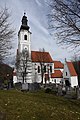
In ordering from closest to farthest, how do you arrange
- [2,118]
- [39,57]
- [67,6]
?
[2,118], [67,6], [39,57]

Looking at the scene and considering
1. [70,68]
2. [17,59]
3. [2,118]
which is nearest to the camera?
[2,118]

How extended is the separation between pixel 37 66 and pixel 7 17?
47.5m

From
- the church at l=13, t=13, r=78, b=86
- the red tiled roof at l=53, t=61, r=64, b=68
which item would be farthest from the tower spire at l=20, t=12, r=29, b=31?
the red tiled roof at l=53, t=61, r=64, b=68

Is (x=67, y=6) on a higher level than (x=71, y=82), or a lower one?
higher

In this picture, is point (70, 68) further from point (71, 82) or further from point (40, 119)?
point (40, 119)

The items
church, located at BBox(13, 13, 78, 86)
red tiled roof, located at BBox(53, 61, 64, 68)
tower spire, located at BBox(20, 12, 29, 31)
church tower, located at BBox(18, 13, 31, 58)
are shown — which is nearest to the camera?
church, located at BBox(13, 13, 78, 86)

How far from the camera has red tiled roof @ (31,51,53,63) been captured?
5625 cm

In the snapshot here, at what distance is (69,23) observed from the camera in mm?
9547

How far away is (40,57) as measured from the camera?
56.3 m

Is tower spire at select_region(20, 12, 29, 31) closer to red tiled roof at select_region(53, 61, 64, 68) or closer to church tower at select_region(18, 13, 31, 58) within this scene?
church tower at select_region(18, 13, 31, 58)

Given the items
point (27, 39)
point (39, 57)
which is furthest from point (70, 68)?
point (27, 39)

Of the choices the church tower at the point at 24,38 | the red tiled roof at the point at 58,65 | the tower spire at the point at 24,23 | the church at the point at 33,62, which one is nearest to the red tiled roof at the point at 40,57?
the church at the point at 33,62

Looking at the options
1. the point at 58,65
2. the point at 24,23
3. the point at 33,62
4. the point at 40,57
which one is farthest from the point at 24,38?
the point at 58,65

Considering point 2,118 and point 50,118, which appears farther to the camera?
point 50,118
